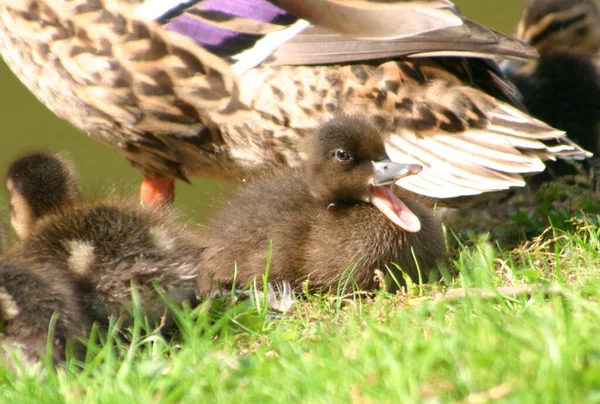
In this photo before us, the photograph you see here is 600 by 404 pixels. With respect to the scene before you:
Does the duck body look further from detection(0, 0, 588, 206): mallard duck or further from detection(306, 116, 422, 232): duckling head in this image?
detection(306, 116, 422, 232): duckling head

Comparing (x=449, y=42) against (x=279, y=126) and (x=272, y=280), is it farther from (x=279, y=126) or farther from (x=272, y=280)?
(x=272, y=280)

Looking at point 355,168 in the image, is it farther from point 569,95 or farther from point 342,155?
point 569,95

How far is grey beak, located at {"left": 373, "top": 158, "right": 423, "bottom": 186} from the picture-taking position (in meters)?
3.61

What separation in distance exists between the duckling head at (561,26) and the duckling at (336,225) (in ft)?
6.44

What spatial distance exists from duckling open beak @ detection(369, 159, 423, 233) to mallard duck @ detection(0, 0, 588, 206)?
123 mm

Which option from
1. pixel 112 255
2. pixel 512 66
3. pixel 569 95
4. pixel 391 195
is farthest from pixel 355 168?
pixel 512 66

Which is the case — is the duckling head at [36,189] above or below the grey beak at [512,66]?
above

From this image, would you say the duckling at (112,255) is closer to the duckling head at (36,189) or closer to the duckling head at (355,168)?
the duckling head at (36,189)

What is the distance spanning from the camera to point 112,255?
3.27 meters

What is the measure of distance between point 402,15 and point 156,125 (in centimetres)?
111

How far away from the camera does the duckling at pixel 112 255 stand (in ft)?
10.6

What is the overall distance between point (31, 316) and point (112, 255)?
0.43 meters

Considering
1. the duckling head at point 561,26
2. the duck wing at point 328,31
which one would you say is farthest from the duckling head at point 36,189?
the duckling head at point 561,26

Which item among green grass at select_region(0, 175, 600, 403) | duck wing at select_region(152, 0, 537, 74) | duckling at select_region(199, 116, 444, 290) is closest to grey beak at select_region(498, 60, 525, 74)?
duck wing at select_region(152, 0, 537, 74)
